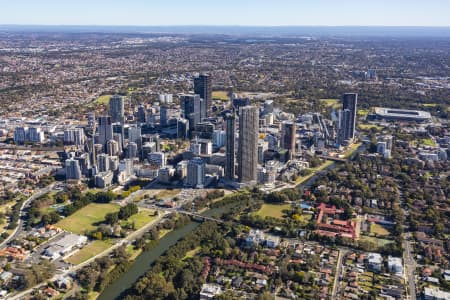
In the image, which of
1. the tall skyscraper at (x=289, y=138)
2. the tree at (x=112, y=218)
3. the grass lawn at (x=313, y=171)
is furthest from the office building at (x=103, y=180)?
the tall skyscraper at (x=289, y=138)

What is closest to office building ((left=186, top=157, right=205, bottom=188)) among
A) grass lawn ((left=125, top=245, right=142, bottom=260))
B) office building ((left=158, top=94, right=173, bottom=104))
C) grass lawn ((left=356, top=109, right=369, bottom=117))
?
grass lawn ((left=125, top=245, right=142, bottom=260))

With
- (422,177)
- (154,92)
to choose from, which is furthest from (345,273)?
(154,92)

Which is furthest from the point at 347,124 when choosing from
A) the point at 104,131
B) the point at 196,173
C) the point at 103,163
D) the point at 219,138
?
the point at 103,163

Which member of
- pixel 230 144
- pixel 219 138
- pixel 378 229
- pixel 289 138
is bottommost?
pixel 378 229

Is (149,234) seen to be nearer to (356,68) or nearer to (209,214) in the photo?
(209,214)

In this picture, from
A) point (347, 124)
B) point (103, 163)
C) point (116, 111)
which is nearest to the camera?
point (103, 163)

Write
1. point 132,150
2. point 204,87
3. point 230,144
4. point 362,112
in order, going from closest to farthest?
1. point 230,144
2. point 132,150
3. point 204,87
4. point 362,112

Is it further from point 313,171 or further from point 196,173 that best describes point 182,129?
point 313,171
